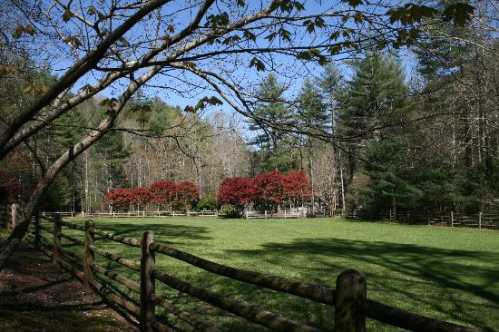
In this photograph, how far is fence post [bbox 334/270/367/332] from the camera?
2.29m

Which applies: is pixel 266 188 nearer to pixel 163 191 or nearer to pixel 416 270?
pixel 163 191

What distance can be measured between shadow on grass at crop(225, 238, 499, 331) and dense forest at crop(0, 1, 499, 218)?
251cm

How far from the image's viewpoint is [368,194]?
38.2 meters

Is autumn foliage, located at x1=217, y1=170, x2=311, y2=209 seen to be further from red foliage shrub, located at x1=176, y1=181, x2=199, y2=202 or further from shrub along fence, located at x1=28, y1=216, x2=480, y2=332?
shrub along fence, located at x1=28, y1=216, x2=480, y2=332

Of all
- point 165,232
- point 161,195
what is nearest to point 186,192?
point 161,195

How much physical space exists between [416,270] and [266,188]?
120ft

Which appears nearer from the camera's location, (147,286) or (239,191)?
(147,286)

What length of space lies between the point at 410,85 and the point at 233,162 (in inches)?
2435

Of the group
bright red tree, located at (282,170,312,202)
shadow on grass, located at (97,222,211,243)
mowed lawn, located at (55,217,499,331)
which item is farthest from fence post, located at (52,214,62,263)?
bright red tree, located at (282,170,312,202)

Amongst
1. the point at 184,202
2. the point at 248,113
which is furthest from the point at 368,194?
the point at 248,113

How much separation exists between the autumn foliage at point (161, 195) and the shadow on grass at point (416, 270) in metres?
36.4

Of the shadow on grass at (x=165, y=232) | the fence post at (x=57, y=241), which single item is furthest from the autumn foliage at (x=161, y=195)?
the fence post at (x=57, y=241)

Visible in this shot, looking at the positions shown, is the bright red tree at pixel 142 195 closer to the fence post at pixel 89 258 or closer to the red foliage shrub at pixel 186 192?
the red foliage shrub at pixel 186 192

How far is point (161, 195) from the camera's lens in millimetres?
51969
